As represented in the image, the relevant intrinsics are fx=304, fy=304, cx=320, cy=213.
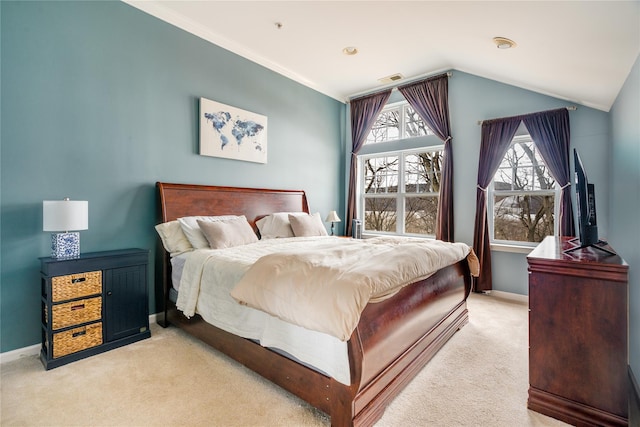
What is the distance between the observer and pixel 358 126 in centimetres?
551

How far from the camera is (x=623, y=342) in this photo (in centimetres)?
157

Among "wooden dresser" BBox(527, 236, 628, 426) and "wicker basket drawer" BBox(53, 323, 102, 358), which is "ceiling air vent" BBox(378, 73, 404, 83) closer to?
"wooden dresser" BBox(527, 236, 628, 426)

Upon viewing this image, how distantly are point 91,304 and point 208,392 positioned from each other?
128 cm

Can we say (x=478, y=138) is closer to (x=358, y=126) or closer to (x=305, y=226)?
(x=358, y=126)

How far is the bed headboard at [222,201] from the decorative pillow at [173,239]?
0.13 meters

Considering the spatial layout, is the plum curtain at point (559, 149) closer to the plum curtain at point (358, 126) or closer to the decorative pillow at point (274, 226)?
the plum curtain at point (358, 126)

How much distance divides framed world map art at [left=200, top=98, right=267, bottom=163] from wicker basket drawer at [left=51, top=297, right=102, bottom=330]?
189 cm

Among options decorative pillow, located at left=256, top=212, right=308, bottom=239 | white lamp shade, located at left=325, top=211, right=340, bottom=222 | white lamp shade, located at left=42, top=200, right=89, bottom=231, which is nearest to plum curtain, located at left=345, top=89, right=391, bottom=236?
white lamp shade, located at left=325, top=211, right=340, bottom=222

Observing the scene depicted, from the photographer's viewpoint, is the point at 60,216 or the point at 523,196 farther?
the point at 523,196

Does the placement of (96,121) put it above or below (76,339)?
above

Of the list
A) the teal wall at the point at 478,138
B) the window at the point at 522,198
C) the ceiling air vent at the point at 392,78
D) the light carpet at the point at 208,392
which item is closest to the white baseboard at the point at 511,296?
the teal wall at the point at 478,138

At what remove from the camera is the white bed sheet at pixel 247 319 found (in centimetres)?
158

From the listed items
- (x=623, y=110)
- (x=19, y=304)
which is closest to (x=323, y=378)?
(x=19, y=304)

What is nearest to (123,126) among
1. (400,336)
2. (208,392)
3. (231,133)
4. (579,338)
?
(231,133)
